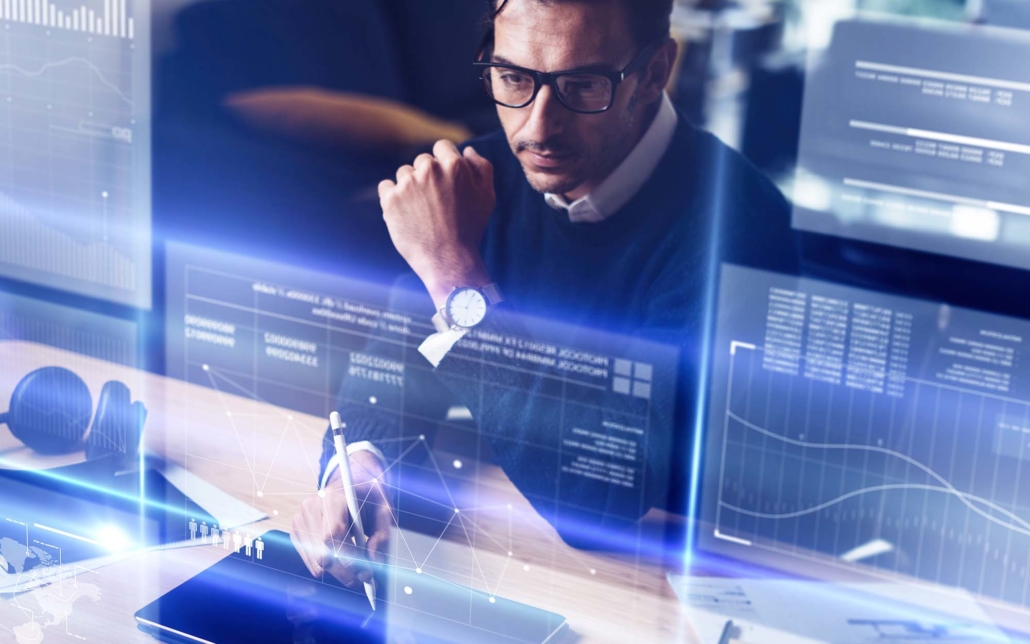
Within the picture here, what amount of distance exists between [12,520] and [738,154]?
2.93 ft

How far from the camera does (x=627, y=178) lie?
0.89 metres

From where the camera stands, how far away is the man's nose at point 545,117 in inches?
34.6

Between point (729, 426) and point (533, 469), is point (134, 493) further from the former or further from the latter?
point (729, 426)

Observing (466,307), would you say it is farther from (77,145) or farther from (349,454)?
(77,145)

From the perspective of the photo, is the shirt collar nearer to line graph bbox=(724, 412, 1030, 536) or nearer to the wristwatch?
the wristwatch

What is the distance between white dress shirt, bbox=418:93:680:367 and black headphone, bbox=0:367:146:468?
1.77ft

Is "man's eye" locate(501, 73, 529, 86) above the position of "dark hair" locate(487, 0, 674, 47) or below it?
below

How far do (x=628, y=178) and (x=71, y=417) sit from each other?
2.33 feet

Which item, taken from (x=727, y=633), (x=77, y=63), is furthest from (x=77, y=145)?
(x=727, y=633)

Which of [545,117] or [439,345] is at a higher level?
[545,117]

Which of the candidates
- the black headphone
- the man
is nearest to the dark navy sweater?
the man

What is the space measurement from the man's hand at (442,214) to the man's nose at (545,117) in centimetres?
5

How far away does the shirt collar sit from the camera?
2.78ft

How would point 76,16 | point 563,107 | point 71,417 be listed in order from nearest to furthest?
point 563,107
point 76,16
point 71,417
